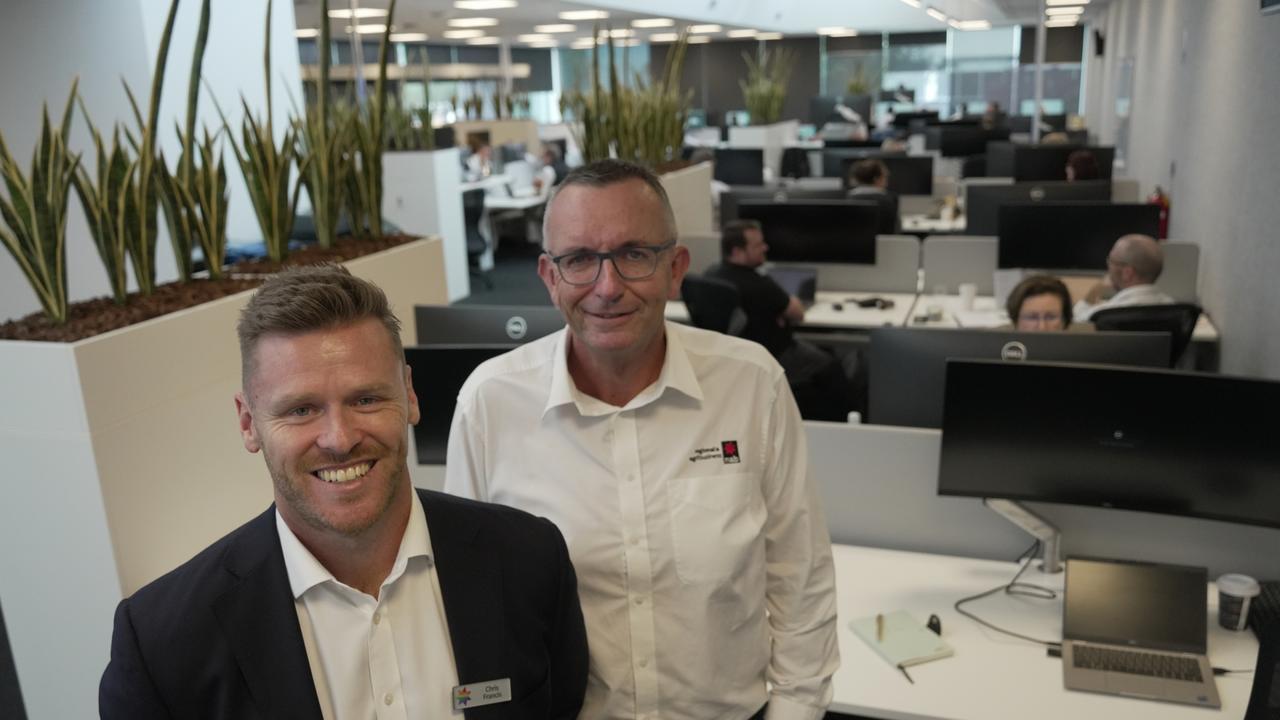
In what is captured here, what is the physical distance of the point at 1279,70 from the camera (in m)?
3.40

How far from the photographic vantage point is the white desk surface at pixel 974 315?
14.0 ft

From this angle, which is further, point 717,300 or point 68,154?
point 717,300

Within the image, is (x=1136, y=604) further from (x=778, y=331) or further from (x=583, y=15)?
(x=583, y=15)

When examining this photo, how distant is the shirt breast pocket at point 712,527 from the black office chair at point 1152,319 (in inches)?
99.2

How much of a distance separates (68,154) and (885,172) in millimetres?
5395

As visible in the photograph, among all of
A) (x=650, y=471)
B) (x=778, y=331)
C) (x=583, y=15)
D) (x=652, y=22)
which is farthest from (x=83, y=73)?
(x=652, y=22)

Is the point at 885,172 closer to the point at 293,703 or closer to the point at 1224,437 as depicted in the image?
the point at 1224,437

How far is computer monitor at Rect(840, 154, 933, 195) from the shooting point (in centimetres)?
752

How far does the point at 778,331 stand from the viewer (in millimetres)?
4320

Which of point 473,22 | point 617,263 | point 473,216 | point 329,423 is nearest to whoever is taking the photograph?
point 329,423

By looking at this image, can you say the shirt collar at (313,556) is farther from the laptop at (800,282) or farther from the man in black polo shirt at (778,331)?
the laptop at (800,282)

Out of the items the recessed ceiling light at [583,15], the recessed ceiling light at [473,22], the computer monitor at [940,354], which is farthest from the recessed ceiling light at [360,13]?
the computer monitor at [940,354]

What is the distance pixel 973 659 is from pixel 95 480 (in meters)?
1.80

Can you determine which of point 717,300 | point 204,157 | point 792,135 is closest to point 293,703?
point 204,157
